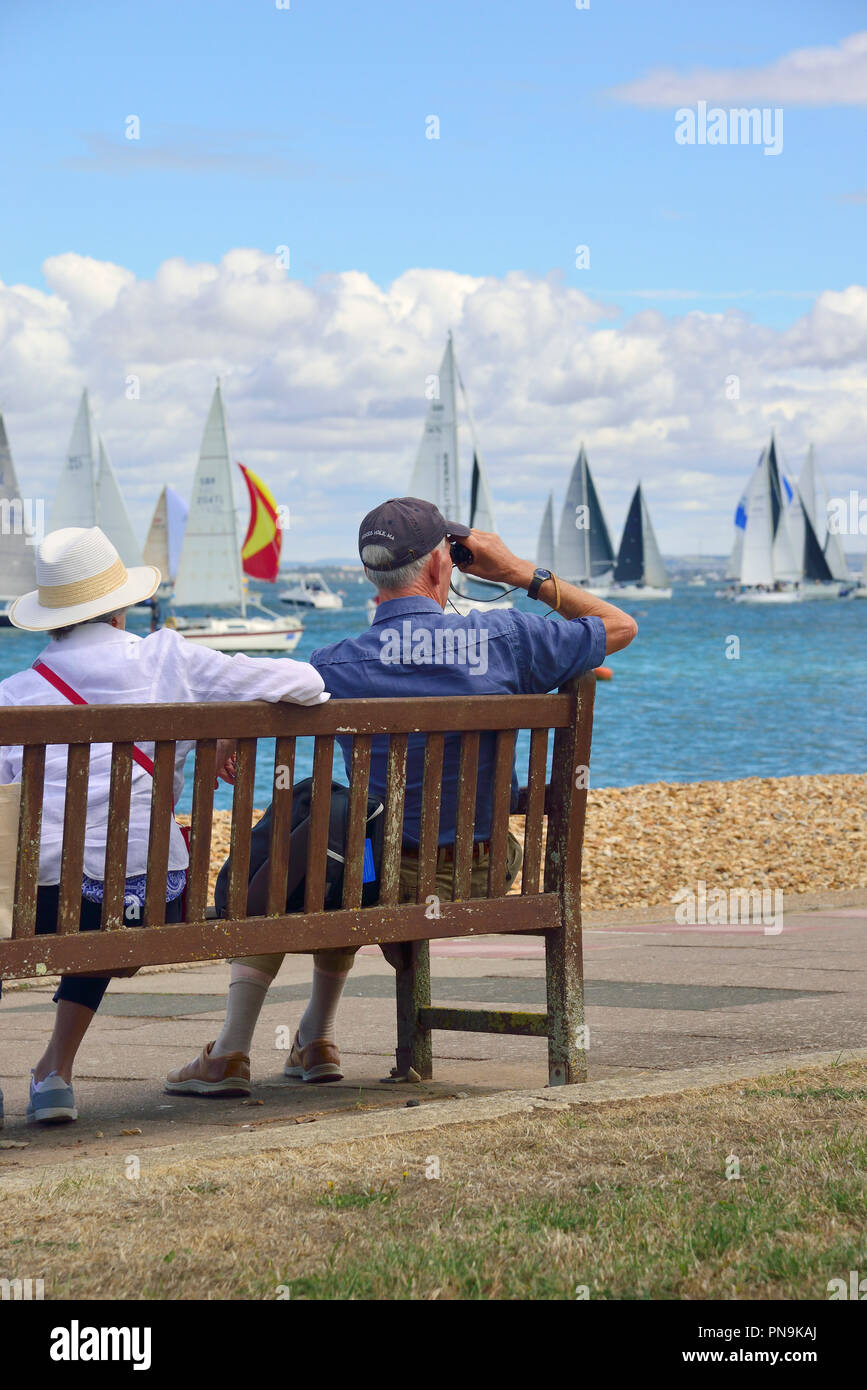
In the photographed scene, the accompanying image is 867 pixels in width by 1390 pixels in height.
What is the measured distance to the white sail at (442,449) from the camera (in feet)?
140

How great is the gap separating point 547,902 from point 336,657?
761 millimetres

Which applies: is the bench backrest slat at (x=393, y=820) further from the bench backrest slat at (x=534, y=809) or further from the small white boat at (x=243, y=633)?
the small white boat at (x=243, y=633)

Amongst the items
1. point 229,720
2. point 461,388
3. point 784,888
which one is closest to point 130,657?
point 229,720

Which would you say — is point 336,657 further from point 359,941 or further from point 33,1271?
point 33,1271

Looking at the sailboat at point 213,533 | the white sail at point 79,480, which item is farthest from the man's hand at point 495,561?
the white sail at point 79,480

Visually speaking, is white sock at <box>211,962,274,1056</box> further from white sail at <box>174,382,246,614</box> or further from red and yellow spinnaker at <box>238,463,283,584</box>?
red and yellow spinnaker at <box>238,463,283,584</box>

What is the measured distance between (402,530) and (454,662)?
34 centimetres

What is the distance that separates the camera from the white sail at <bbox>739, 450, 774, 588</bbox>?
7712 cm

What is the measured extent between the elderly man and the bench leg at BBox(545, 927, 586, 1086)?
23cm

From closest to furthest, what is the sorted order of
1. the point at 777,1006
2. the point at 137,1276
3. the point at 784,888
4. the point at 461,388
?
the point at 137,1276, the point at 777,1006, the point at 784,888, the point at 461,388

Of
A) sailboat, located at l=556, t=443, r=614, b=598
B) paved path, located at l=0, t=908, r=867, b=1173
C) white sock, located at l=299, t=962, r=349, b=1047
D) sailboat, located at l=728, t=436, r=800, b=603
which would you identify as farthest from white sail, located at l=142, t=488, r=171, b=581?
white sock, located at l=299, t=962, r=349, b=1047

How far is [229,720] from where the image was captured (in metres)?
3.39

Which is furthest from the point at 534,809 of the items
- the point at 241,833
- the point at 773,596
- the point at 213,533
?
the point at 773,596

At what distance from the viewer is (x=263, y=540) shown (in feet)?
198
